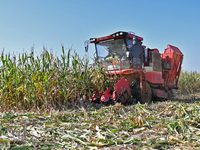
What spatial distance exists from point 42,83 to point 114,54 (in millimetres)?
2821

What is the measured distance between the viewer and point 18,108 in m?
6.18

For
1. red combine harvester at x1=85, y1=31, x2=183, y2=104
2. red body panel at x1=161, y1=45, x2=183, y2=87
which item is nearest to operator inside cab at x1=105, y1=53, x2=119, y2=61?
red combine harvester at x1=85, y1=31, x2=183, y2=104

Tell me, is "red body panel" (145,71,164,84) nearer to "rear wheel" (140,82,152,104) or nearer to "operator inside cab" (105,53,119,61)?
"rear wheel" (140,82,152,104)

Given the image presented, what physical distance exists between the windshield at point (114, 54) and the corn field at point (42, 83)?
1400 millimetres

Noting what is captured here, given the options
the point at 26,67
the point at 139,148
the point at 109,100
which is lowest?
the point at 139,148

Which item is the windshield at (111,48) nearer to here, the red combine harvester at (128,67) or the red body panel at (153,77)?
the red combine harvester at (128,67)

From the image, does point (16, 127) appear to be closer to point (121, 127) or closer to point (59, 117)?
point (59, 117)

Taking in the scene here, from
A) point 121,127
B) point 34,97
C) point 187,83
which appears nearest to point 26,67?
point 34,97

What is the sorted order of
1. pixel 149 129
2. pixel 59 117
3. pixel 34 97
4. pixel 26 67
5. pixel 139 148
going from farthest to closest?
pixel 26 67, pixel 34 97, pixel 59 117, pixel 149 129, pixel 139 148

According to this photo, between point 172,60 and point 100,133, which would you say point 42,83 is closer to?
point 100,133

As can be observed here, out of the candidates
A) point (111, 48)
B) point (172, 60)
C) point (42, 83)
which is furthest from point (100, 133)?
point (172, 60)

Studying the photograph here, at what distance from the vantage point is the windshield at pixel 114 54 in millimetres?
7605

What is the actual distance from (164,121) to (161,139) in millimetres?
868

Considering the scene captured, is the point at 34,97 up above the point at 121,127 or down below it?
above
